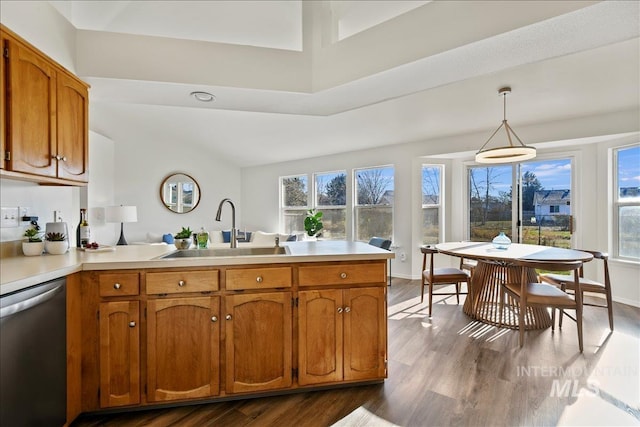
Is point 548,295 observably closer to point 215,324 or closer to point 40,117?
point 215,324

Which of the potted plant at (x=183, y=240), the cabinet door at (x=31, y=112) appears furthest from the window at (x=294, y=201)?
the cabinet door at (x=31, y=112)

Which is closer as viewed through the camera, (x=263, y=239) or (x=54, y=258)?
(x=54, y=258)

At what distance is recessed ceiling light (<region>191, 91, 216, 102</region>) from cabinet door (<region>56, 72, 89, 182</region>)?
2.34 feet

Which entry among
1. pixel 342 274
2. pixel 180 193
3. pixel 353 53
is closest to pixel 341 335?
pixel 342 274

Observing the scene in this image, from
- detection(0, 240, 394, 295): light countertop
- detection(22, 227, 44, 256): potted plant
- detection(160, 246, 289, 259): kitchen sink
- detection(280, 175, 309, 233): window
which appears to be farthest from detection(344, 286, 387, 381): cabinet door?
detection(280, 175, 309, 233): window

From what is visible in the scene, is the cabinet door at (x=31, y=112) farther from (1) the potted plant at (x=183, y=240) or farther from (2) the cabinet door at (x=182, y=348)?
(2) the cabinet door at (x=182, y=348)

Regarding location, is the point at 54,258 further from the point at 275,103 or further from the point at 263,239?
the point at 263,239

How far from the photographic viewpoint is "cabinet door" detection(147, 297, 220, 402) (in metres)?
1.75

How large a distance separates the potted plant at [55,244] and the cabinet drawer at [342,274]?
1.56 metres

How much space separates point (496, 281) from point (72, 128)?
3.97 meters

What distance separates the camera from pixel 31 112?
1.67 m

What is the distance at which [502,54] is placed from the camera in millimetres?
1785

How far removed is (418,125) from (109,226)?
216 inches

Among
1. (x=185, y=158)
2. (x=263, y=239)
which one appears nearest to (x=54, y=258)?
(x=263, y=239)
